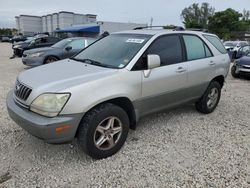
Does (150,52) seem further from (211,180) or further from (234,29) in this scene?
(234,29)

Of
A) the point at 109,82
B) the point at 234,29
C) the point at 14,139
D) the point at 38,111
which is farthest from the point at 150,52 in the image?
the point at 234,29

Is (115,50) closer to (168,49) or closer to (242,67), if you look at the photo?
(168,49)

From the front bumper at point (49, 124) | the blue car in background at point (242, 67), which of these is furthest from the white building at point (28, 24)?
Answer: the front bumper at point (49, 124)

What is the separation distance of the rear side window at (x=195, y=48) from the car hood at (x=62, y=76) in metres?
1.71

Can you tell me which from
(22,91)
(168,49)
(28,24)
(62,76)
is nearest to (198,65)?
(168,49)

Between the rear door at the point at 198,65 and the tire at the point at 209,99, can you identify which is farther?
the tire at the point at 209,99

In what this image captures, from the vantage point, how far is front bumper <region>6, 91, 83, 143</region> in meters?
2.65

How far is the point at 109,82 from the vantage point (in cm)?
303

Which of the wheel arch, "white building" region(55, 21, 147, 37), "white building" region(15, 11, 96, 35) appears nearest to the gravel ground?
the wheel arch

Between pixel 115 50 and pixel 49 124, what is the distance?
5.52ft

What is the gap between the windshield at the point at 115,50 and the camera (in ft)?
11.4

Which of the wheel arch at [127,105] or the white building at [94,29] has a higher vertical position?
the white building at [94,29]

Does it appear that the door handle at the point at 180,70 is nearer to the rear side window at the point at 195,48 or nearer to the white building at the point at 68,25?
the rear side window at the point at 195,48

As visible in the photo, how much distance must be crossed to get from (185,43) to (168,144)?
1.82 m
